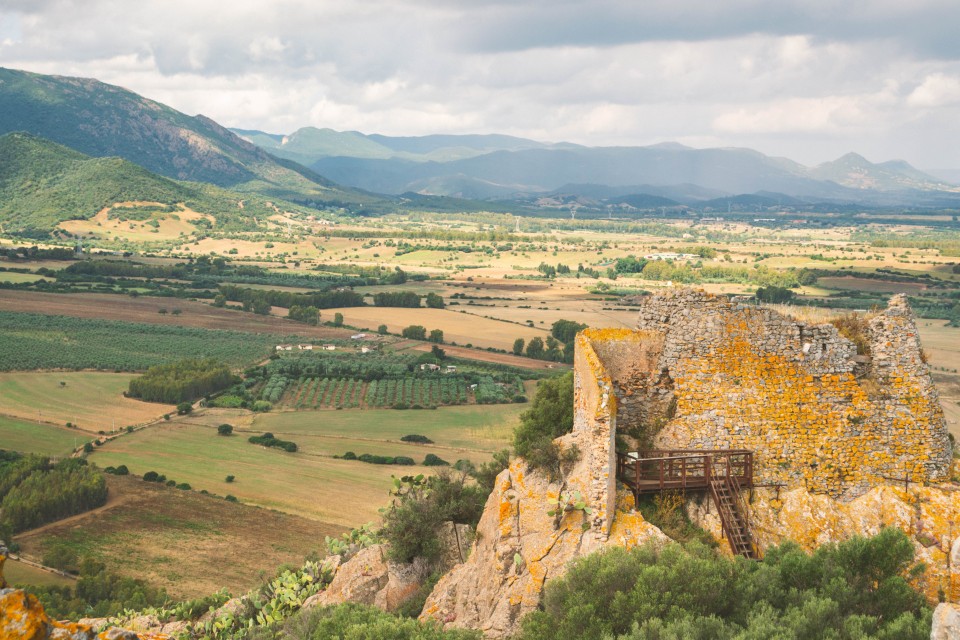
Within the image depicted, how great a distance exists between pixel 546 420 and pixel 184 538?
130 feet

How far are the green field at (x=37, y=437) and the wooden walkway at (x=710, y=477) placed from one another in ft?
210

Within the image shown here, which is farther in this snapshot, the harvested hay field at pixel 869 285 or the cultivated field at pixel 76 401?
the harvested hay field at pixel 869 285

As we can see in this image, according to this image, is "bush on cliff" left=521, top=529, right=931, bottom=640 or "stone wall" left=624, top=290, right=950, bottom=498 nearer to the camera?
"bush on cliff" left=521, top=529, right=931, bottom=640

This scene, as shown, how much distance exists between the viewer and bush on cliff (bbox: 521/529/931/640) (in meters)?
12.7

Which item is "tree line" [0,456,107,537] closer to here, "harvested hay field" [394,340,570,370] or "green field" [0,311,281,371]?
"green field" [0,311,281,371]

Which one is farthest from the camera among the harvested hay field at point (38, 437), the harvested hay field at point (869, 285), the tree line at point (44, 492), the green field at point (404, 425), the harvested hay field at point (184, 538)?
the harvested hay field at point (869, 285)

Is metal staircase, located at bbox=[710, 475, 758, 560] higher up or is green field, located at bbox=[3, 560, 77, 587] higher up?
A: metal staircase, located at bbox=[710, 475, 758, 560]

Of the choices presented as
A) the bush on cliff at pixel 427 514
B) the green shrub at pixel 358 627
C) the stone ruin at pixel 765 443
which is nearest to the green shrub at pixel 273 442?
the bush on cliff at pixel 427 514

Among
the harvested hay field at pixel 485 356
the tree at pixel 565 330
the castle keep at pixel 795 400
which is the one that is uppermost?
the castle keep at pixel 795 400

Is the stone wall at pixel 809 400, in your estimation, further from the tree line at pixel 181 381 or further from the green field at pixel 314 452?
the tree line at pixel 181 381

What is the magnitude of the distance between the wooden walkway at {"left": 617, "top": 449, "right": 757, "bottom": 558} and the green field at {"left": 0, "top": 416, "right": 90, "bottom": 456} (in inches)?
2515

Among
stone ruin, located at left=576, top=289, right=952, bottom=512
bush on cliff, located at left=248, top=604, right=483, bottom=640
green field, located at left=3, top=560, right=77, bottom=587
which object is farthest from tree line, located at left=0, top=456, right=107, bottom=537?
stone ruin, located at left=576, top=289, right=952, bottom=512

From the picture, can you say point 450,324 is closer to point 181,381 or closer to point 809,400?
point 181,381

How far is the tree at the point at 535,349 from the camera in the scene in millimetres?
114406
